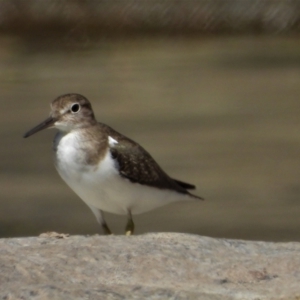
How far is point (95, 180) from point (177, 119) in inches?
255

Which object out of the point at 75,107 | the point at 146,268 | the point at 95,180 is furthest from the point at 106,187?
the point at 146,268

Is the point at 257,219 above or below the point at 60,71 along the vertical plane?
below

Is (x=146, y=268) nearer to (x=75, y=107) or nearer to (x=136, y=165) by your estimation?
(x=136, y=165)

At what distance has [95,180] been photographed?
18.1ft

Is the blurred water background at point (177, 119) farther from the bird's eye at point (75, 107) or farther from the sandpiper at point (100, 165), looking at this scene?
the bird's eye at point (75, 107)

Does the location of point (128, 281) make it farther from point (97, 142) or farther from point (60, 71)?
point (60, 71)

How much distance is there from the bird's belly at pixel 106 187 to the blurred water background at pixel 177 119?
7.69 ft

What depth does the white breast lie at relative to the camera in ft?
18.1

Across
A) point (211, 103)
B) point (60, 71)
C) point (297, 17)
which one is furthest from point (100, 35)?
point (297, 17)

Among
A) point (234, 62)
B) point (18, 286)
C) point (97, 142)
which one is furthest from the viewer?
point (234, 62)

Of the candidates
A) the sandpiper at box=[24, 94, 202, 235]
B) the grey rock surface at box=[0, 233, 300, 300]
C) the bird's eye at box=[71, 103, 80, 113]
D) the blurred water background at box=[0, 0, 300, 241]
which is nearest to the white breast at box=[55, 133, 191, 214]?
the sandpiper at box=[24, 94, 202, 235]

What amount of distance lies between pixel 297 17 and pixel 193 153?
122 inches

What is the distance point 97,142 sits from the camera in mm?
5648

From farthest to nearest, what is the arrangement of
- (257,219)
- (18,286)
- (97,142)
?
(257,219) → (97,142) → (18,286)
